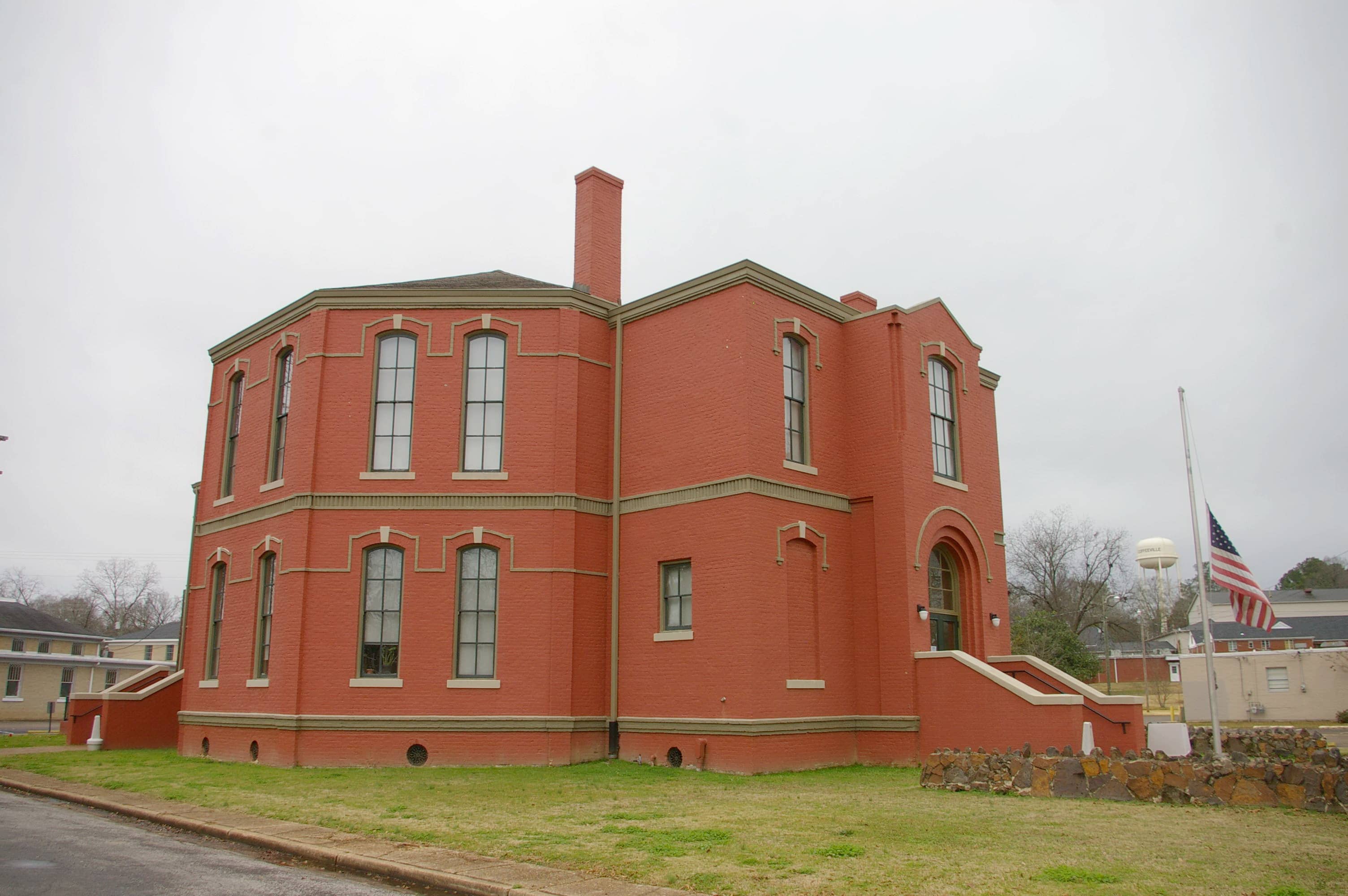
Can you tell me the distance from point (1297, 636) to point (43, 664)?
6736 centimetres

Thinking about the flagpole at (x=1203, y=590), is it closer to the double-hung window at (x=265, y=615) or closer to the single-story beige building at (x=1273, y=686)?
the double-hung window at (x=265, y=615)

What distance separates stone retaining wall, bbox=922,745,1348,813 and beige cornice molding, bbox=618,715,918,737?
A: 383cm

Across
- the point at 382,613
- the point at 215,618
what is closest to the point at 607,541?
the point at 382,613

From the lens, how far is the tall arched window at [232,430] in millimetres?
22859

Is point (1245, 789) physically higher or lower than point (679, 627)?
lower

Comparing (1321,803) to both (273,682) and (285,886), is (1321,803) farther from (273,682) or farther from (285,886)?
(273,682)

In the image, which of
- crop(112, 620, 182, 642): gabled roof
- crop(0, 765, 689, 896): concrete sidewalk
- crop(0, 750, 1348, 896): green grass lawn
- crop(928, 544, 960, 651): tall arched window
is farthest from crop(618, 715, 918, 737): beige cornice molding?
crop(112, 620, 182, 642): gabled roof

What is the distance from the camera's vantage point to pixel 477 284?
22.6 m

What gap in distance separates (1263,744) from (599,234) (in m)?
16.6

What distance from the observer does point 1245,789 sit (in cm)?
1180

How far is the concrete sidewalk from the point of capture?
8.12 meters

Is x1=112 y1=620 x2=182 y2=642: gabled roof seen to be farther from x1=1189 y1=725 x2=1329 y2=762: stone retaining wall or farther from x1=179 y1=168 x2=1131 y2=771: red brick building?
x1=1189 y1=725 x2=1329 y2=762: stone retaining wall

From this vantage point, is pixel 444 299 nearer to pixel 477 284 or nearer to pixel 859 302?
pixel 477 284

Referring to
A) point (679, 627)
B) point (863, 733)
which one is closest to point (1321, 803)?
point (863, 733)
